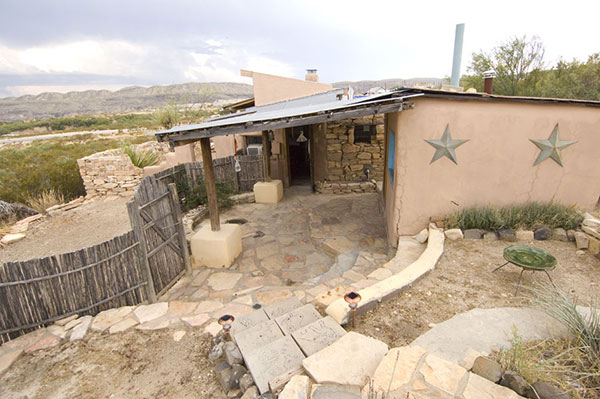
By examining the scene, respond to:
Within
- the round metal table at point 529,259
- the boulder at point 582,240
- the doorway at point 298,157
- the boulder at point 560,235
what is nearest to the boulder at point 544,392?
the round metal table at point 529,259

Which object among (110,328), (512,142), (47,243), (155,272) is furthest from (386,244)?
(47,243)

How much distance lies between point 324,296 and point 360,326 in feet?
2.39

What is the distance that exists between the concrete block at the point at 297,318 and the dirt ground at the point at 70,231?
21.6ft

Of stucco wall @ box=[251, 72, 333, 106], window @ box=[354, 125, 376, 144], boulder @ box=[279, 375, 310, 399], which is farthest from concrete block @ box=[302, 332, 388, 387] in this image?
stucco wall @ box=[251, 72, 333, 106]

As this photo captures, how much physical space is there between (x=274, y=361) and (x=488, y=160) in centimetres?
495

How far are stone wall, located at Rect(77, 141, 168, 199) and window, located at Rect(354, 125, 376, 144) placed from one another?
8.06 metres

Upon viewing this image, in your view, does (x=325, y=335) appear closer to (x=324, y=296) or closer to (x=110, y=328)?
(x=324, y=296)

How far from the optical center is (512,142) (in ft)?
17.1

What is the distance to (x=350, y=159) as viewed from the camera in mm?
10422

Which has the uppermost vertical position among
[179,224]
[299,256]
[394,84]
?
[394,84]

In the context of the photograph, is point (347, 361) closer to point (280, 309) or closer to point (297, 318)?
point (297, 318)

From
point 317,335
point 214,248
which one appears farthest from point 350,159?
point 317,335

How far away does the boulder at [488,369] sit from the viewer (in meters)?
2.21

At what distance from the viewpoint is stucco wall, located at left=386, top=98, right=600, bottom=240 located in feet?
16.6
